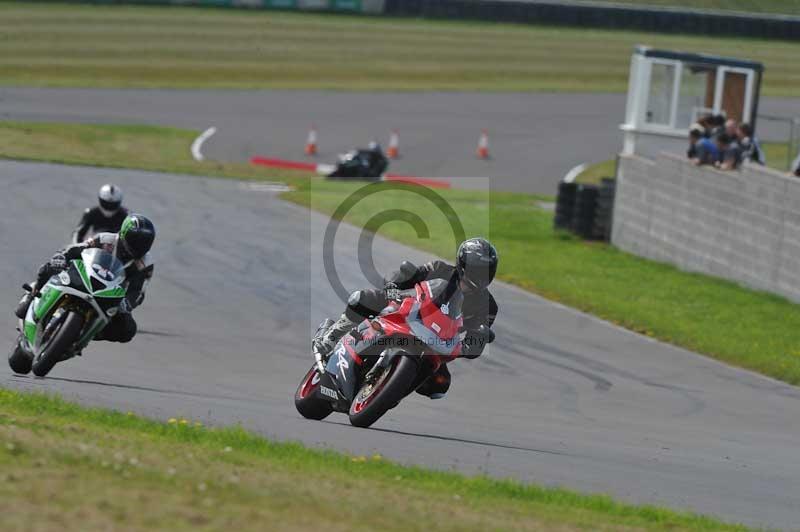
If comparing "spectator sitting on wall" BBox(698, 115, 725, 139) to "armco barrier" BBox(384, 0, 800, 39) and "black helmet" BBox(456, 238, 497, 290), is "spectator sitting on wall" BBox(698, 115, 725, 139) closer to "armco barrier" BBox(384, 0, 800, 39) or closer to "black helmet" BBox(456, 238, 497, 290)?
"black helmet" BBox(456, 238, 497, 290)

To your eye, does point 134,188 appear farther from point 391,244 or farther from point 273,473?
point 273,473

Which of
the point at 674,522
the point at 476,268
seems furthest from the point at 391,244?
the point at 674,522

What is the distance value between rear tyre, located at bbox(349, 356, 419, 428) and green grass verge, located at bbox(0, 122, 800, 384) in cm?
713

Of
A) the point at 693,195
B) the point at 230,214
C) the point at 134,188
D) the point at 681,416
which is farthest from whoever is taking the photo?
the point at 134,188

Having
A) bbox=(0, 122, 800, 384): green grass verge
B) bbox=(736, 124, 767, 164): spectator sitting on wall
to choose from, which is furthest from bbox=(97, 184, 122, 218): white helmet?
bbox=(736, 124, 767, 164): spectator sitting on wall

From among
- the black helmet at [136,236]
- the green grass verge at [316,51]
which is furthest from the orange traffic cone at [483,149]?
the black helmet at [136,236]

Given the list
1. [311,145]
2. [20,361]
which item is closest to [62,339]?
[20,361]

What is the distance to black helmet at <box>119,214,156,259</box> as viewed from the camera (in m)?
11.6

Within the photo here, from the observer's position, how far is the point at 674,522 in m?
7.84

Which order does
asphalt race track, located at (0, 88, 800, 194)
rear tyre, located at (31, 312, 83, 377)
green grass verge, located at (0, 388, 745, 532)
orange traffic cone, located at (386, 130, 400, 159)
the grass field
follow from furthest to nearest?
1. the grass field
2. orange traffic cone, located at (386, 130, 400, 159)
3. asphalt race track, located at (0, 88, 800, 194)
4. rear tyre, located at (31, 312, 83, 377)
5. green grass verge, located at (0, 388, 745, 532)

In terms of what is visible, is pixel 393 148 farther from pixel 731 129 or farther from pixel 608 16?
pixel 608 16

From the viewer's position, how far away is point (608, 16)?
55.5 meters

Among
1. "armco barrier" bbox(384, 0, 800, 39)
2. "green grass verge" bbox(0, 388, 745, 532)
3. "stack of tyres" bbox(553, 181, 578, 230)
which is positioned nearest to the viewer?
"green grass verge" bbox(0, 388, 745, 532)

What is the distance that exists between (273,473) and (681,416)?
256 inches
